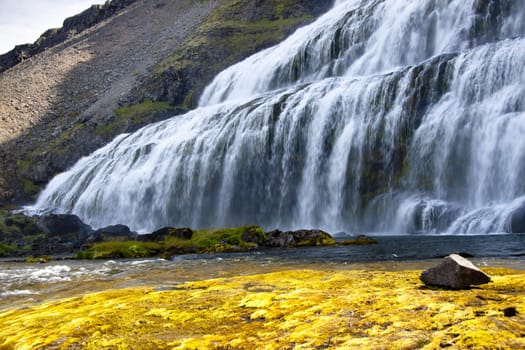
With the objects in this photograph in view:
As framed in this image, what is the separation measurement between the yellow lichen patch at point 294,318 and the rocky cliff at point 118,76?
203ft

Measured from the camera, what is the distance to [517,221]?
23062 millimetres

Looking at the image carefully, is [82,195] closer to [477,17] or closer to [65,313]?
[477,17]

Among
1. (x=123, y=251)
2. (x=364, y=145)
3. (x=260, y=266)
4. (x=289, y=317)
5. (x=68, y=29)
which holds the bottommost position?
(x=123, y=251)

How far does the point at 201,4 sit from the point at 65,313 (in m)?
107

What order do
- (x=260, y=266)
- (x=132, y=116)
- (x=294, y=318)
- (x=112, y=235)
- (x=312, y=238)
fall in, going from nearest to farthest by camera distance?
(x=294, y=318) < (x=260, y=266) < (x=312, y=238) < (x=112, y=235) < (x=132, y=116)

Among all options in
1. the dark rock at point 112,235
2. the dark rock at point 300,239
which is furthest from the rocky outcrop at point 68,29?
the dark rock at point 300,239

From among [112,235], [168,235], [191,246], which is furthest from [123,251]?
[112,235]

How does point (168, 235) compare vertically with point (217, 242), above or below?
above

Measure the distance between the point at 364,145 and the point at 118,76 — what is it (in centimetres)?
6892

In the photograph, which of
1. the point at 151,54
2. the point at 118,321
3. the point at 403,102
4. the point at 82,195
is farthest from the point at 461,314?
the point at 151,54

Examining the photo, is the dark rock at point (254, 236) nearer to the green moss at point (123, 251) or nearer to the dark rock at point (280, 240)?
the dark rock at point (280, 240)

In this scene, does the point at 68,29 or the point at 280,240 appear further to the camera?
the point at 68,29

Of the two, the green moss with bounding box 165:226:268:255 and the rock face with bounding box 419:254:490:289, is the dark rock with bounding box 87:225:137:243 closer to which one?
the green moss with bounding box 165:226:268:255

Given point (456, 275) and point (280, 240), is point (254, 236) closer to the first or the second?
point (280, 240)
